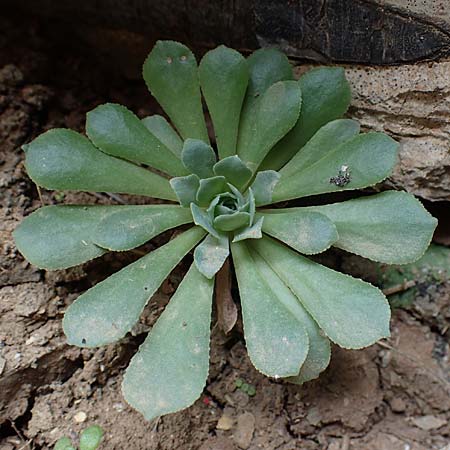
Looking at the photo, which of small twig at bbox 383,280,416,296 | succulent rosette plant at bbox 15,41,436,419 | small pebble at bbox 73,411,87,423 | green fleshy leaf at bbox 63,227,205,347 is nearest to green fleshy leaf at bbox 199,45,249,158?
succulent rosette plant at bbox 15,41,436,419

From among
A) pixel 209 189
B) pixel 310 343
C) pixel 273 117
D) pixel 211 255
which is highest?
pixel 273 117

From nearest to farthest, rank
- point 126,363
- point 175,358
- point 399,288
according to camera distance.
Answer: point 175,358
point 126,363
point 399,288

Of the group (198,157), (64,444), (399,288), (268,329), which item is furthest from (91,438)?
(399,288)

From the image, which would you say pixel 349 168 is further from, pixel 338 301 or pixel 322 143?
pixel 338 301

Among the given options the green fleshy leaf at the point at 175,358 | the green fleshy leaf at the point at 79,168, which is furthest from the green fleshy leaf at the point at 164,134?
the green fleshy leaf at the point at 175,358

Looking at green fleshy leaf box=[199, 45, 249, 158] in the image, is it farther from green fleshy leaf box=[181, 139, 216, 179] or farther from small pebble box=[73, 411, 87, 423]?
small pebble box=[73, 411, 87, 423]

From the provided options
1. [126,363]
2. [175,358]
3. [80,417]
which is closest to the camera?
[175,358]
